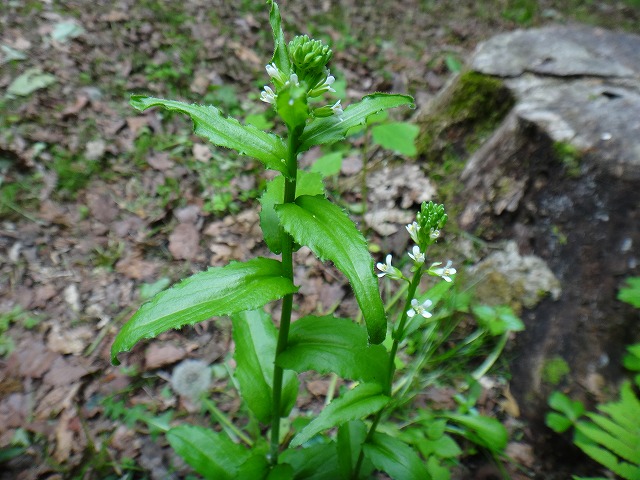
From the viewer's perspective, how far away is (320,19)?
5793mm

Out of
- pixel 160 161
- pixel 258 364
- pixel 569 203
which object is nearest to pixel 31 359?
pixel 258 364

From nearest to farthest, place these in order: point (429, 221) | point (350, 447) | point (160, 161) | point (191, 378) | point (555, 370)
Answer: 1. point (429, 221)
2. point (350, 447)
3. point (555, 370)
4. point (191, 378)
5. point (160, 161)

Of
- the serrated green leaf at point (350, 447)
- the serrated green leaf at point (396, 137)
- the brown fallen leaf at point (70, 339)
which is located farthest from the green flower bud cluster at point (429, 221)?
the brown fallen leaf at point (70, 339)

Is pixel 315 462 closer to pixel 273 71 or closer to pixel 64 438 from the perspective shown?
pixel 64 438

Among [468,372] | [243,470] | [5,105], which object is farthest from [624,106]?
[5,105]

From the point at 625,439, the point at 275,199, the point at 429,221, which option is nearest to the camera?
the point at 429,221

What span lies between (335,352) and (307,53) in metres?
1.02

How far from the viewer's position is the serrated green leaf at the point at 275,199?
162cm

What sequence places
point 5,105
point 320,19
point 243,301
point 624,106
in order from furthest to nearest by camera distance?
1. point 320,19
2. point 5,105
3. point 624,106
4. point 243,301

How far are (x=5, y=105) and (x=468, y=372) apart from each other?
394 cm

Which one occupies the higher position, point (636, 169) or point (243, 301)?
point (636, 169)

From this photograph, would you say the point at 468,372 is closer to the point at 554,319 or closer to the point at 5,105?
the point at 554,319

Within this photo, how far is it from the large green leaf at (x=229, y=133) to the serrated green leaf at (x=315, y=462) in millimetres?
1373

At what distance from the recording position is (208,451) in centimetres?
201
